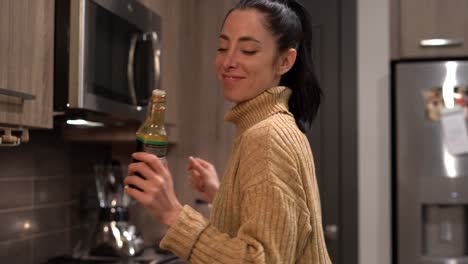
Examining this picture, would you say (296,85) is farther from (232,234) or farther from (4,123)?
(4,123)

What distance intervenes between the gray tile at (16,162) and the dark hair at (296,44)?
0.96 metres

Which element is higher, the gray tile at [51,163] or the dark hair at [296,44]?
the dark hair at [296,44]

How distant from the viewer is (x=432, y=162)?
7.68ft

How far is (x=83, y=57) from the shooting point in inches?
58.9

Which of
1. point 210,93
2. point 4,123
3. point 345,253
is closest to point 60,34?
point 4,123

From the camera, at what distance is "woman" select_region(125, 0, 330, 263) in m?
0.96

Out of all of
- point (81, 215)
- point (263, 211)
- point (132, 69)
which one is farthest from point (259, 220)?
point (81, 215)

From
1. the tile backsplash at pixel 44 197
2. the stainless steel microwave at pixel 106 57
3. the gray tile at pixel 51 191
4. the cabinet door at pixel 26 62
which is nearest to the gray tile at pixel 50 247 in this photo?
the tile backsplash at pixel 44 197

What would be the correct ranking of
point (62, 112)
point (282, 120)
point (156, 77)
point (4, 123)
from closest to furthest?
point (282, 120) < point (4, 123) < point (62, 112) < point (156, 77)

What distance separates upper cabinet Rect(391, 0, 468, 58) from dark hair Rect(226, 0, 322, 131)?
125 centimetres

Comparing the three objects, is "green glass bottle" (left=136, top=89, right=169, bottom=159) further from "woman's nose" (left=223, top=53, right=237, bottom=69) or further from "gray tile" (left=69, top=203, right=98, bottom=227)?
"gray tile" (left=69, top=203, right=98, bottom=227)

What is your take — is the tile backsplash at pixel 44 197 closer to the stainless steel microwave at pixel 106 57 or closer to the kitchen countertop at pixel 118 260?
the kitchen countertop at pixel 118 260

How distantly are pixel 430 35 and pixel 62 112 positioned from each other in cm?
153

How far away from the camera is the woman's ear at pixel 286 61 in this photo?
1.16 m
